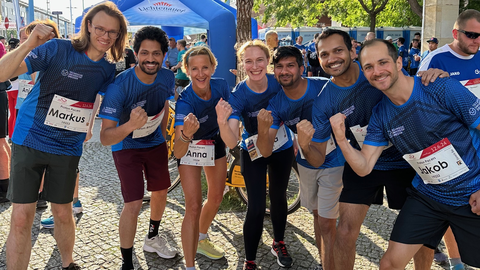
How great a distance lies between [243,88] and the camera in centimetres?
371

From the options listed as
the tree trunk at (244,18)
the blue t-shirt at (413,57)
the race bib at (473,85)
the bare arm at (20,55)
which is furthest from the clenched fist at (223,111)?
the blue t-shirt at (413,57)

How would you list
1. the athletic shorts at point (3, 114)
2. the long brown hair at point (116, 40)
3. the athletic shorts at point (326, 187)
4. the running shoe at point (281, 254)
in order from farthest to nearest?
the athletic shorts at point (3, 114) < the running shoe at point (281, 254) < the athletic shorts at point (326, 187) < the long brown hair at point (116, 40)

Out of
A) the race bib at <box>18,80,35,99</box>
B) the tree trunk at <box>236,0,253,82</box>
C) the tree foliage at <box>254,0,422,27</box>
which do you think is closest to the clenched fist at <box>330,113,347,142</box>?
the race bib at <box>18,80,35,99</box>

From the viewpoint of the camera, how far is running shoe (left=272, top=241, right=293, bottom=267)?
3889 mm

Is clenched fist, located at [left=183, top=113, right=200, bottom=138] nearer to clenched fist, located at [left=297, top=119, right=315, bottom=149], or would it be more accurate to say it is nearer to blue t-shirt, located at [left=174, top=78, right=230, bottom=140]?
blue t-shirt, located at [left=174, top=78, right=230, bottom=140]

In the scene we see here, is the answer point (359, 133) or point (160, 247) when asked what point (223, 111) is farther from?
point (160, 247)

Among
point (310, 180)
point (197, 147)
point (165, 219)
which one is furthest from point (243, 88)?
point (165, 219)

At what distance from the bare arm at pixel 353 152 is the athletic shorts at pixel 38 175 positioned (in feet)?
6.93

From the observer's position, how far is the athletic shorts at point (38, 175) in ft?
10.5

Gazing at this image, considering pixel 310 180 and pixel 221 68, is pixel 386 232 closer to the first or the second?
pixel 310 180

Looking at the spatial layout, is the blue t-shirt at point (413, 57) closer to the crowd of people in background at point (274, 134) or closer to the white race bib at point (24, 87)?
the crowd of people in background at point (274, 134)

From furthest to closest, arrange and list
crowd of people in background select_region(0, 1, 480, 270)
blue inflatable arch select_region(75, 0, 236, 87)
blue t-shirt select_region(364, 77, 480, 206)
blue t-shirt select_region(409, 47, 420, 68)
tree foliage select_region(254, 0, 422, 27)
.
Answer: tree foliage select_region(254, 0, 422, 27) → blue t-shirt select_region(409, 47, 420, 68) → blue inflatable arch select_region(75, 0, 236, 87) → crowd of people in background select_region(0, 1, 480, 270) → blue t-shirt select_region(364, 77, 480, 206)

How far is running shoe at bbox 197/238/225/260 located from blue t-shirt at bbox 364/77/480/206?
6.75 feet

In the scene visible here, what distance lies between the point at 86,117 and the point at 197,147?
944 mm
